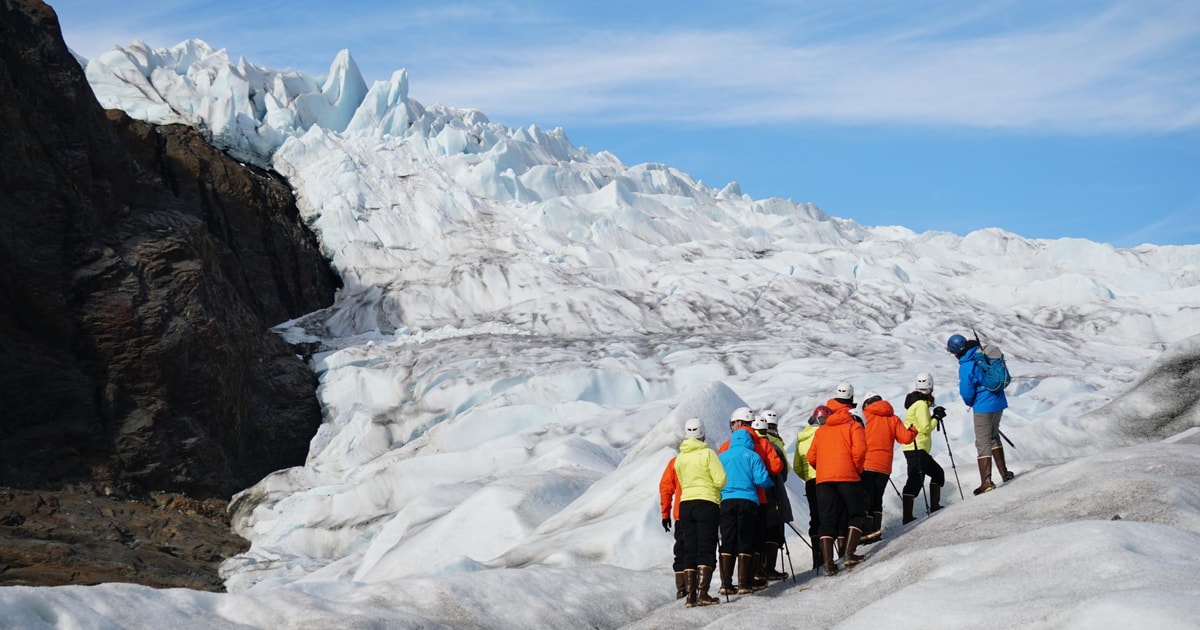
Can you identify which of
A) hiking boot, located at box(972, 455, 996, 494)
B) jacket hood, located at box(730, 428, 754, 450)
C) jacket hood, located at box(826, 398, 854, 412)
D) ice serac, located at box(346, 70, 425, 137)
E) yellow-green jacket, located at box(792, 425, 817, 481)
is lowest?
hiking boot, located at box(972, 455, 996, 494)

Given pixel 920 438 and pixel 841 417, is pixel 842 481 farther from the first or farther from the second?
pixel 920 438

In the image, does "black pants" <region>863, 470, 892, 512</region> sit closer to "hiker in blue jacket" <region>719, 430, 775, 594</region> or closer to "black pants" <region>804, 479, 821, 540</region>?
"black pants" <region>804, 479, 821, 540</region>

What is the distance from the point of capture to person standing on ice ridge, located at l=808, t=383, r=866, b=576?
9.96 meters

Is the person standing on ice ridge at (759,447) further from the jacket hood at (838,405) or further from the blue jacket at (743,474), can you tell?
the jacket hood at (838,405)

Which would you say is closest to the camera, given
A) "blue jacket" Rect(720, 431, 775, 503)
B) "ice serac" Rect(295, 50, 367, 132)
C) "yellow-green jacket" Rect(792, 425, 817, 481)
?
"blue jacket" Rect(720, 431, 775, 503)

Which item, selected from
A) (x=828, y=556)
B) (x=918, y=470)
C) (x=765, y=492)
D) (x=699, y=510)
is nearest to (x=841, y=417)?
(x=765, y=492)

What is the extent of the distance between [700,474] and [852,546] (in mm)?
1537

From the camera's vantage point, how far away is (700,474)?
9.55m

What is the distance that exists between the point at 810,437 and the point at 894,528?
210 cm

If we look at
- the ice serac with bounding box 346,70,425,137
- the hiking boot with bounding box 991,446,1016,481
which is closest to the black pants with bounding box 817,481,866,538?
the hiking boot with bounding box 991,446,1016,481

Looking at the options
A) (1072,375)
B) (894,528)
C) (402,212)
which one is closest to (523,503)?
(894,528)

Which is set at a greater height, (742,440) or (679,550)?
(742,440)

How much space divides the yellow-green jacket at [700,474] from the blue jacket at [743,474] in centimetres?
10

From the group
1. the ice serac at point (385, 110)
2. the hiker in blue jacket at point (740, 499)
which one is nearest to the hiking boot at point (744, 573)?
the hiker in blue jacket at point (740, 499)
